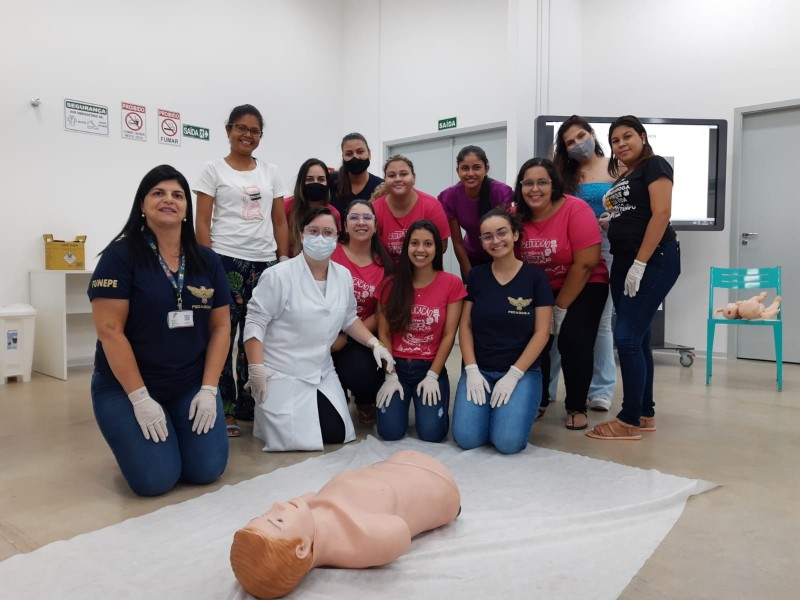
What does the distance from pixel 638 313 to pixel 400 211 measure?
1.17 meters

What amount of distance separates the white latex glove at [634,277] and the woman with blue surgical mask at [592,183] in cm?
36

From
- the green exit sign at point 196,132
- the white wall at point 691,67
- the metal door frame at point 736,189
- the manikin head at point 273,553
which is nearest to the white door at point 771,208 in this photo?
the metal door frame at point 736,189

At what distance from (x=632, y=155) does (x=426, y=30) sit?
4.01 m

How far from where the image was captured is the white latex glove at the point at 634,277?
2.36 m

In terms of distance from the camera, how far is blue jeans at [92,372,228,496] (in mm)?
1834

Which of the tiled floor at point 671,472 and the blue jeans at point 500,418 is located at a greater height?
the blue jeans at point 500,418

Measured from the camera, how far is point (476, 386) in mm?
2334

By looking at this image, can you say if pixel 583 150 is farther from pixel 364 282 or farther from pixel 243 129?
pixel 243 129

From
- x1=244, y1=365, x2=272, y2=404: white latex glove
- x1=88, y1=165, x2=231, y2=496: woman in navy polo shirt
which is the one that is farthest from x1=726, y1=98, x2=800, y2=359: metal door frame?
x1=88, y1=165, x2=231, y2=496: woman in navy polo shirt

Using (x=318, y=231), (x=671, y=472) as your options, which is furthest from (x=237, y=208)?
(x=671, y=472)

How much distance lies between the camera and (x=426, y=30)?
5.75 metres

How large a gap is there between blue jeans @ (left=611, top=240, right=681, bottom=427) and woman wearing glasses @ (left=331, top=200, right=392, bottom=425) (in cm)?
104

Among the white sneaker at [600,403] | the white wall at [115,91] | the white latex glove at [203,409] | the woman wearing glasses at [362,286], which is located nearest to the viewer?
the white latex glove at [203,409]

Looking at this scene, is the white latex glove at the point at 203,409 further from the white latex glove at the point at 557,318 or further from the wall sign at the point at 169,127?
the wall sign at the point at 169,127
